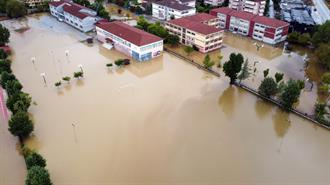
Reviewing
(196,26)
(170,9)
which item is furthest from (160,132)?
(170,9)

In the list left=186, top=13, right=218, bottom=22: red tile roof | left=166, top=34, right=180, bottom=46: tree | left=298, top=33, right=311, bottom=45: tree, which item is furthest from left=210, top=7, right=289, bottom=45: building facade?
left=166, top=34, right=180, bottom=46: tree

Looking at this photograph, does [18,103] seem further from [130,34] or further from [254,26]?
[254,26]

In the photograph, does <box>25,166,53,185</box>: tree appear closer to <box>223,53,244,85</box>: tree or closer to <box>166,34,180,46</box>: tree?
<box>223,53,244,85</box>: tree

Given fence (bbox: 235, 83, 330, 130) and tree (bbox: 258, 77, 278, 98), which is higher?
tree (bbox: 258, 77, 278, 98)

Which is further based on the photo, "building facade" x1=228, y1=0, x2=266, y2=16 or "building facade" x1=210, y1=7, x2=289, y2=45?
"building facade" x1=228, y1=0, x2=266, y2=16

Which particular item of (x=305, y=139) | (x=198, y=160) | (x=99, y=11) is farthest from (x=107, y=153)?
(x=99, y=11)
